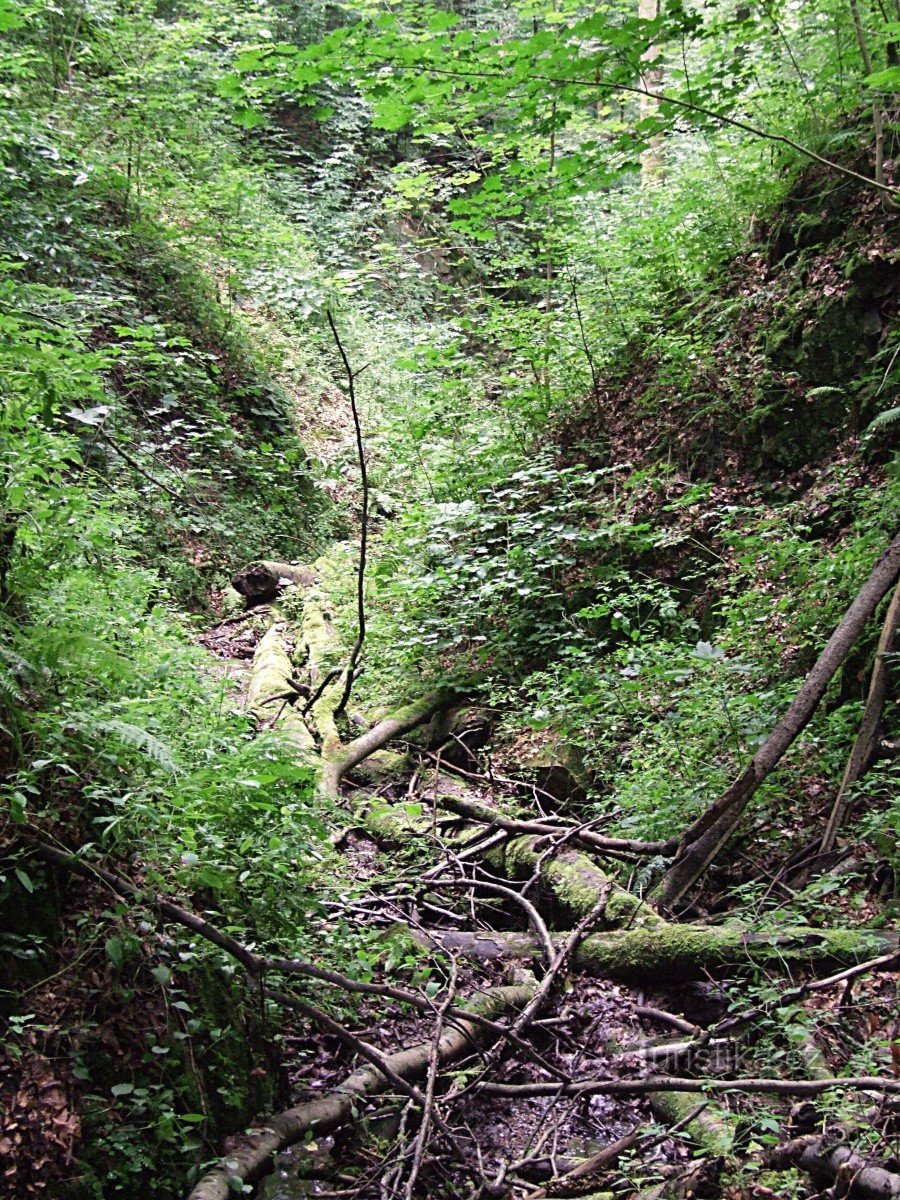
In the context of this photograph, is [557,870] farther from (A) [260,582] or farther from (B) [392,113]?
(A) [260,582]

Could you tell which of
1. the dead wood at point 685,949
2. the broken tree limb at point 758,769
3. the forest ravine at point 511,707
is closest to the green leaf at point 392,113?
the forest ravine at point 511,707

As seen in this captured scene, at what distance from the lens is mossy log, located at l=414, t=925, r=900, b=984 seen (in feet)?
12.1

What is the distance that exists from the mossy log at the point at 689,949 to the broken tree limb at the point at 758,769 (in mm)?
435

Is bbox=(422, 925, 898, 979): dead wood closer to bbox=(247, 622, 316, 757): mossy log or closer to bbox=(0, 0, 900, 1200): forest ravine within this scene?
bbox=(0, 0, 900, 1200): forest ravine

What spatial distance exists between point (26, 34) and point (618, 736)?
44.3 ft

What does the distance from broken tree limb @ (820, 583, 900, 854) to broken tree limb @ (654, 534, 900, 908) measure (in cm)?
13

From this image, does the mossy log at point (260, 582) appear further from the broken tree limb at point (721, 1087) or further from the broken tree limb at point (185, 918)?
the broken tree limb at point (721, 1087)

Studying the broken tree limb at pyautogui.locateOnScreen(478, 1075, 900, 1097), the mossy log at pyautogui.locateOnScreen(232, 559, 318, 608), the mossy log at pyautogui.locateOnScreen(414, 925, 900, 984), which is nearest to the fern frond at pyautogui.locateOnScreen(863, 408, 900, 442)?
the mossy log at pyautogui.locateOnScreen(414, 925, 900, 984)

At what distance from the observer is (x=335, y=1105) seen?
3297 millimetres

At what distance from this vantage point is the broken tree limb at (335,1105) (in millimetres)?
2772

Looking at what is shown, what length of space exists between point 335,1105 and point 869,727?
3262 mm

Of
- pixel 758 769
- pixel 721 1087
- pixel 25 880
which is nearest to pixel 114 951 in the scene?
pixel 25 880

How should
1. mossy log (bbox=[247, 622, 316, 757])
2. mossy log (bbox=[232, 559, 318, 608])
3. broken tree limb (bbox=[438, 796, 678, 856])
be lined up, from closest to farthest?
broken tree limb (bbox=[438, 796, 678, 856]), mossy log (bbox=[247, 622, 316, 757]), mossy log (bbox=[232, 559, 318, 608])

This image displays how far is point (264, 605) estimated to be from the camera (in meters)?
10.7
